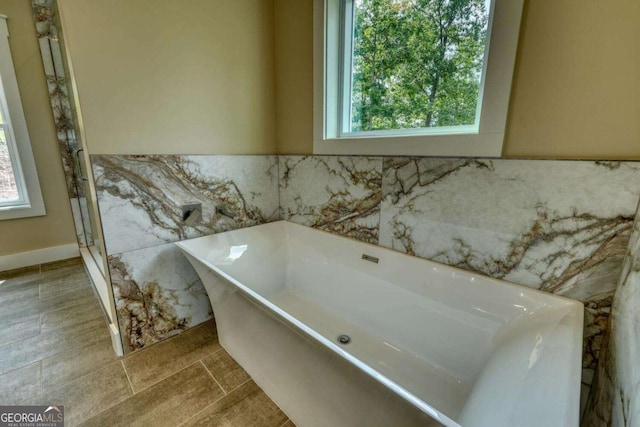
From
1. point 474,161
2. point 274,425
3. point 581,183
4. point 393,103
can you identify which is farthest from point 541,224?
point 274,425

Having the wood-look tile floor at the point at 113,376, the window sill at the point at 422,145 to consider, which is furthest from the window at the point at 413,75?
the wood-look tile floor at the point at 113,376

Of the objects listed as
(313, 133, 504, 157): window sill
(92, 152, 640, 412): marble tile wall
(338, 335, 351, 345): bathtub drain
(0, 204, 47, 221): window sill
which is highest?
(313, 133, 504, 157): window sill

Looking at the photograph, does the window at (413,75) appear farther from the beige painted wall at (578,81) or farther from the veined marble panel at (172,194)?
the veined marble panel at (172,194)

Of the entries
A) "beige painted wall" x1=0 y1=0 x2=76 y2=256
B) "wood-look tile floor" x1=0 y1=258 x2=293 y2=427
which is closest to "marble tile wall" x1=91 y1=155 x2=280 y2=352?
"wood-look tile floor" x1=0 y1=258 x2=293 y2=427

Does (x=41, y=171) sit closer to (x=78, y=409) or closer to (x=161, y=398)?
(x=78, y=409)

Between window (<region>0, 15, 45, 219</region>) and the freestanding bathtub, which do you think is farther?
window (<region>0, 15, 45, 219</region>)

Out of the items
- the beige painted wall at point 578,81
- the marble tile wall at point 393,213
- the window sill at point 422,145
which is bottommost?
the marble tile wall at point 393,213

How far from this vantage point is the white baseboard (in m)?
2.58

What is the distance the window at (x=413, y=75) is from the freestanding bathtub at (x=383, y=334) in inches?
25.4

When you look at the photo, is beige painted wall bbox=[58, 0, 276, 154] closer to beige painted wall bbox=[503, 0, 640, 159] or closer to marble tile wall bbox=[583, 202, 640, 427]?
beige painted wall bbox=[503, 0, 640, 159]

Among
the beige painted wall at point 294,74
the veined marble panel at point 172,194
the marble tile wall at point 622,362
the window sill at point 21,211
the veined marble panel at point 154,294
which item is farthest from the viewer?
the window sill at point 21,211

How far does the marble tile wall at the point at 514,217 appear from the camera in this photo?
1.00 metres

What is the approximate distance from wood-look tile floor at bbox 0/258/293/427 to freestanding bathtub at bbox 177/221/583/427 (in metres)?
0.13

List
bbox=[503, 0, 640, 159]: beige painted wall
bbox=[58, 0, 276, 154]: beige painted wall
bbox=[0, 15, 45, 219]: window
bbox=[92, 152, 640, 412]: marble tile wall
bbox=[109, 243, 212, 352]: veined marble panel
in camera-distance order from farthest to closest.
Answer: bbox=[0, 15, 45, 219]: window, bbox=[109, 243, 212, 352]: veined marble panel, bbox=[58, 0, 276, 154]: beige painted wall, bbox=[92, 152, 640, 412]: marble tile wall, bbox=[503, 0, 640, 159]: beige painted wall
